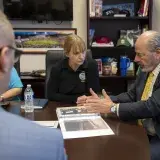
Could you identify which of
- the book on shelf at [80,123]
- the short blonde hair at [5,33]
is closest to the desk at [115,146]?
the book on shelf at [80,123]

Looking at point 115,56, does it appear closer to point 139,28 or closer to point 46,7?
point 139,28

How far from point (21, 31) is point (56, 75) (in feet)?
5.30

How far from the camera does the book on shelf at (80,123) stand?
67.4 inches

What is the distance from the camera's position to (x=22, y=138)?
70cm

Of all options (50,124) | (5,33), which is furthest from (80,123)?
(5,33)

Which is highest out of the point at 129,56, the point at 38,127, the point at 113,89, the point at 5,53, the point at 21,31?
the point at 5,53

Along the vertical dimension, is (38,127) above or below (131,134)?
above

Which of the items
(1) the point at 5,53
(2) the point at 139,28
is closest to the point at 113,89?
(2) the point at 139,28

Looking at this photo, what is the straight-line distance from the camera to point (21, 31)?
4195 millimetres

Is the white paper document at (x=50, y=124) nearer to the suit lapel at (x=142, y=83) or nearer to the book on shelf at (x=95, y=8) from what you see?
the suit lapel at (x=142, y=83)

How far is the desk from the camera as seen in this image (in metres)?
1.42

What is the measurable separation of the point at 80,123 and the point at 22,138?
119 centimetres

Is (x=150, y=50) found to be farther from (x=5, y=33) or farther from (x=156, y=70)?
(x=5, y=33)

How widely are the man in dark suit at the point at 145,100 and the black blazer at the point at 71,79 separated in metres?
0.49
